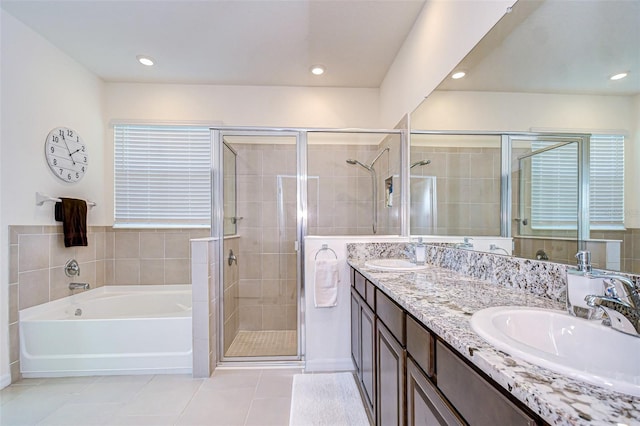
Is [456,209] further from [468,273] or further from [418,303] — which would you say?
[418,303]

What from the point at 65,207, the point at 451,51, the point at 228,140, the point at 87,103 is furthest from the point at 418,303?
the point at 87,103

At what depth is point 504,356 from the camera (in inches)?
22.1

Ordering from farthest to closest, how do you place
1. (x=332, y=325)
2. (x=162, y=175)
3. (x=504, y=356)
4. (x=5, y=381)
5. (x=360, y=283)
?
(x=162, y=175)
(x=332, y=325)
(x=5, y=381)
(x=360, y=283)
(x=504, y=356)

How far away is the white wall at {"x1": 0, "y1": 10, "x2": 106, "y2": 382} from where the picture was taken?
6.79 feet

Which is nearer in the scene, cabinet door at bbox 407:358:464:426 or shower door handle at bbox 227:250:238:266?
cabinet door at bbox 407:358:464:426

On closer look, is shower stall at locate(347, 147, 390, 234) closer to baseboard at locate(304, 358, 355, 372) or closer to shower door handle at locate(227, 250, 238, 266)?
baseboard at locate(304, 358, 355, 372)

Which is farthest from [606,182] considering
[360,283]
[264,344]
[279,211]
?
[264,344]

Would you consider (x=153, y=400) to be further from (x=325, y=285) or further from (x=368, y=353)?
(x=368, y=353)

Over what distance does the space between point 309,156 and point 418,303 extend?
1758 millimetres

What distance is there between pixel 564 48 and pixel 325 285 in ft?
5.93

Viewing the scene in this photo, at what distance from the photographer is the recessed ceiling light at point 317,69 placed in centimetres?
279

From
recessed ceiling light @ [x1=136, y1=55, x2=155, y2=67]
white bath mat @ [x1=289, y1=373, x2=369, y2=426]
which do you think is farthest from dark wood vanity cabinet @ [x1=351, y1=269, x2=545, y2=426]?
recessed ceiling light @ [x1=136, y1=55, x2=155, y2=67]

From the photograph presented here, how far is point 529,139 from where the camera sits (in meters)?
1.08

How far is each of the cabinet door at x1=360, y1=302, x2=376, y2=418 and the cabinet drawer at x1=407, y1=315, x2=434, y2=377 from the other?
50 cm
